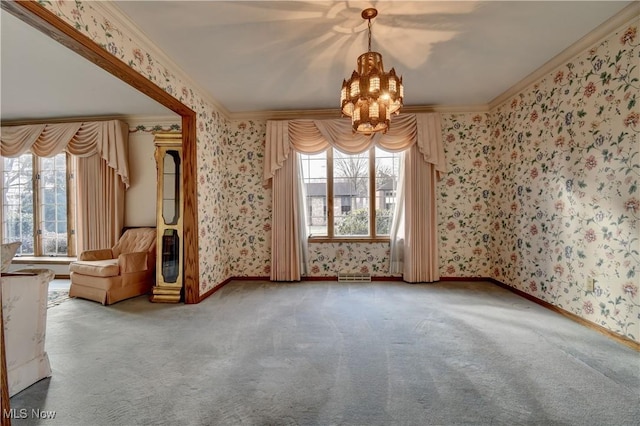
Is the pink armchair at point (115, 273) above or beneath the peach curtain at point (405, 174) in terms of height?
beneath

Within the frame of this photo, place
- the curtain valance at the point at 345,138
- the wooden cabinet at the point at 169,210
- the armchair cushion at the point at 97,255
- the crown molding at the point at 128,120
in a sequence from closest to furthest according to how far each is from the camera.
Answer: the wooden cabinet at the point at 169,210 → the armchair cushion at the point at 97,255 → the curtain valance at the point at 345,138 → the crown molding at the point at 128,120

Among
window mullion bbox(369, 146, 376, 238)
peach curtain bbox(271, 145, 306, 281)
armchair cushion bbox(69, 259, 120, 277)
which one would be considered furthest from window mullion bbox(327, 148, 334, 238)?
armchair cushion bbox(69, 259, 120, 277)

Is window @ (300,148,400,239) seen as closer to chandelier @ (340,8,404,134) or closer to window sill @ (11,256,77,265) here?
chandelier @ (340,8,404,134)

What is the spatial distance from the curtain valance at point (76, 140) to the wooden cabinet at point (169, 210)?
138 centimetres

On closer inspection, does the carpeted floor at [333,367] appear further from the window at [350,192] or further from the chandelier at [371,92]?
the chandelier at [371,92]

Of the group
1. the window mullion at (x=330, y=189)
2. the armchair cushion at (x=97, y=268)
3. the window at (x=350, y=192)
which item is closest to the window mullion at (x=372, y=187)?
the window at (x=350, y=192)

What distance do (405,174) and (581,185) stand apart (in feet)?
6.27

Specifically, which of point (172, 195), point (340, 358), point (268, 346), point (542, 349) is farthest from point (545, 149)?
point (172, 195)

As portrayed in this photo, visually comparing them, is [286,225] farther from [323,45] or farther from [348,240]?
[323,45]

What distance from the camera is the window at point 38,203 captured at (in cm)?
457

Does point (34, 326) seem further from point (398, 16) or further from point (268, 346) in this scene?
point (398, 16)

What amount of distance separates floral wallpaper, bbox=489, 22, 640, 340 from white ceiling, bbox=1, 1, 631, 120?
0.39 metres

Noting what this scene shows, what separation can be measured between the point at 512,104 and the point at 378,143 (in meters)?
1.72

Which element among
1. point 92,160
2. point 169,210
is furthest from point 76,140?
point 169,210
